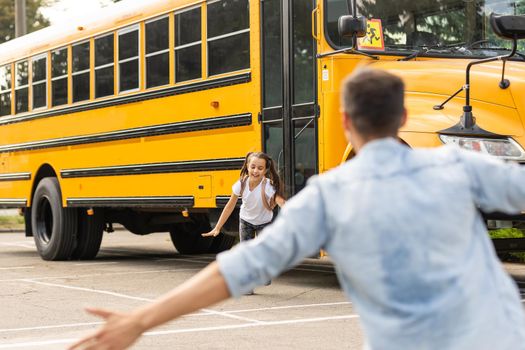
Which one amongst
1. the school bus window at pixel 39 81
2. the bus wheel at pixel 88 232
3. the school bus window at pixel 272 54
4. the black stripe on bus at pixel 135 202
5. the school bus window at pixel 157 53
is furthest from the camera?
the school bus window at pixel 39 81

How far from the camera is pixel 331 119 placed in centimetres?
924

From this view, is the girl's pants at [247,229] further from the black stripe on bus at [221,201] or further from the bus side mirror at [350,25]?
the bus side mirror at [350,25]

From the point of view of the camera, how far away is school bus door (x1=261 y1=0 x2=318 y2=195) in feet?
31.2

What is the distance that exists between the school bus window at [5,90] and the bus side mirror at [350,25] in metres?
7.85

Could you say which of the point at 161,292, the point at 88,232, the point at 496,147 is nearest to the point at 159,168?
the point at 161,292

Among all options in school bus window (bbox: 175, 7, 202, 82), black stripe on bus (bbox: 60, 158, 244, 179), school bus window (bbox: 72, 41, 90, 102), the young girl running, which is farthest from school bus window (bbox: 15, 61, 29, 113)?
the young girl running

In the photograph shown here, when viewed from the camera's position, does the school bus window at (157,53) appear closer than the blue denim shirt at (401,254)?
No

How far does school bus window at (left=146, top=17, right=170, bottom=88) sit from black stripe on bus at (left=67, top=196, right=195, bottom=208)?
117 cm

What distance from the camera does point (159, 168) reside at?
1170 centimetres

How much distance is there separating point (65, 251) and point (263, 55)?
484 centimetres

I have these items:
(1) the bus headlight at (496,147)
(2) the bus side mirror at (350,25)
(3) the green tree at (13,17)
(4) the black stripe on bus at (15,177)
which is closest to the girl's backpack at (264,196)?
(2) the bus side mirror at (350,25)

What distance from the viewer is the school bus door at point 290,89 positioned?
31.2ft

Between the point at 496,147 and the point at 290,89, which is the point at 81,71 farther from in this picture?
the point at 496,147

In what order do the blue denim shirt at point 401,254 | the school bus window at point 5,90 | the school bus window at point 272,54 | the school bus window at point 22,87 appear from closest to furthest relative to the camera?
the blue denim shirt at point 401,254
the school bus window at point 272,54
the school bus window at point 22,87
the school bus window at point 5,90
